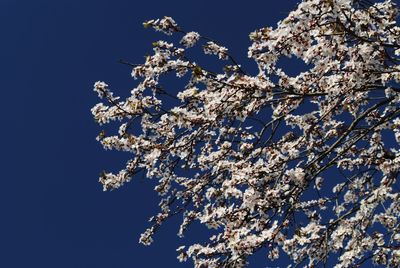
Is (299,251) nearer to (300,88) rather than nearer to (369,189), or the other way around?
(369,189)

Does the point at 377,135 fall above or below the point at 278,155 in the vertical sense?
above

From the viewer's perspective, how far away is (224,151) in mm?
9078

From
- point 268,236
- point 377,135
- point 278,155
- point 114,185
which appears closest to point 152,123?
point 114,185

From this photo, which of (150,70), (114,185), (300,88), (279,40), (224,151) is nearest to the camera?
(279,40)

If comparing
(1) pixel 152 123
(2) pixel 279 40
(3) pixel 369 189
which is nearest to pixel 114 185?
(1) pixel 152 123

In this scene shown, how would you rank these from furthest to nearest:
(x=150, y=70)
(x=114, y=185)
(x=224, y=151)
Answer: (x=224, y=151)
(x=114, y=185)
(x=150, y=70)

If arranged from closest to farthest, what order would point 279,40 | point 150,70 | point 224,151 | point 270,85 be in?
point 279,40, point 270,85, point 150,70, point 224,151

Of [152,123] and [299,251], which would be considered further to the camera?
[299,251]

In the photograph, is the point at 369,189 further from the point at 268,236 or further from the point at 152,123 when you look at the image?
the point at 152,123

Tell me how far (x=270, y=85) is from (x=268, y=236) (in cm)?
195

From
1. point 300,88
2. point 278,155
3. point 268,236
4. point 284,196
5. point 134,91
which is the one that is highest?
point 134,91

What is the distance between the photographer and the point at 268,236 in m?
6.62

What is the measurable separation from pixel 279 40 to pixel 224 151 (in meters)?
3.41

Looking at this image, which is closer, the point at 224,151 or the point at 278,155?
the point at 278,155
